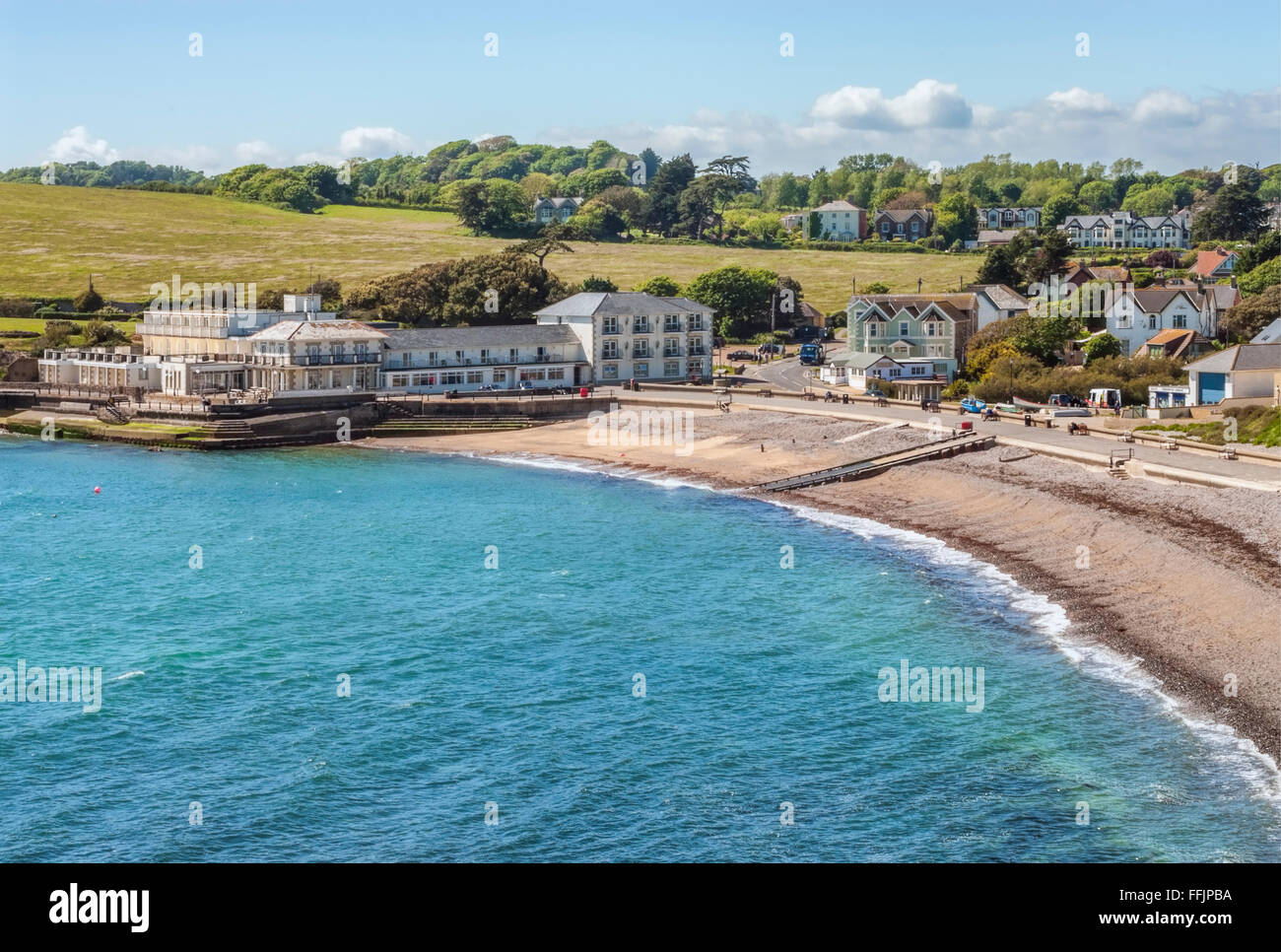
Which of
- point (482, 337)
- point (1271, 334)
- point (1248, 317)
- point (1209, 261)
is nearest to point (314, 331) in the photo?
point (482, 337)

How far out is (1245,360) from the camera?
7356cm

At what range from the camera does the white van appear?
Answer: 76125mm

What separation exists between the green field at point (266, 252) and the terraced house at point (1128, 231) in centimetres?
2339

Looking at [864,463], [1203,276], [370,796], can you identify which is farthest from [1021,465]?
[1203,276]

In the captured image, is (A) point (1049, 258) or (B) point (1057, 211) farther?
(B) point (1057, 211)

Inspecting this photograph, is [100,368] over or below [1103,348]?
below

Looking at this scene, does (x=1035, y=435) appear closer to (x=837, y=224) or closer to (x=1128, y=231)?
(x=1128, y=231)

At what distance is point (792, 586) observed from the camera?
46031 millimetres

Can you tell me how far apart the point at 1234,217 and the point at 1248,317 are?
241ft

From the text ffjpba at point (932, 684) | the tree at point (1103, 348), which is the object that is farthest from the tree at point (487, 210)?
the text ffjpba at point (932, 684)

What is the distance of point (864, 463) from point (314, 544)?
26.5 m

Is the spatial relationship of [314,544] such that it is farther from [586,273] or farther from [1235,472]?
[586,273]

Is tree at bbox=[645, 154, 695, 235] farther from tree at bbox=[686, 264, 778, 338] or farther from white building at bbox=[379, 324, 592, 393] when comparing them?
white building at bbox=[379, 324, 592, 393]

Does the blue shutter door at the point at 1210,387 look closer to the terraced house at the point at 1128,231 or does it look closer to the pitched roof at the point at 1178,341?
the pitched roof at the point at 1178,341
